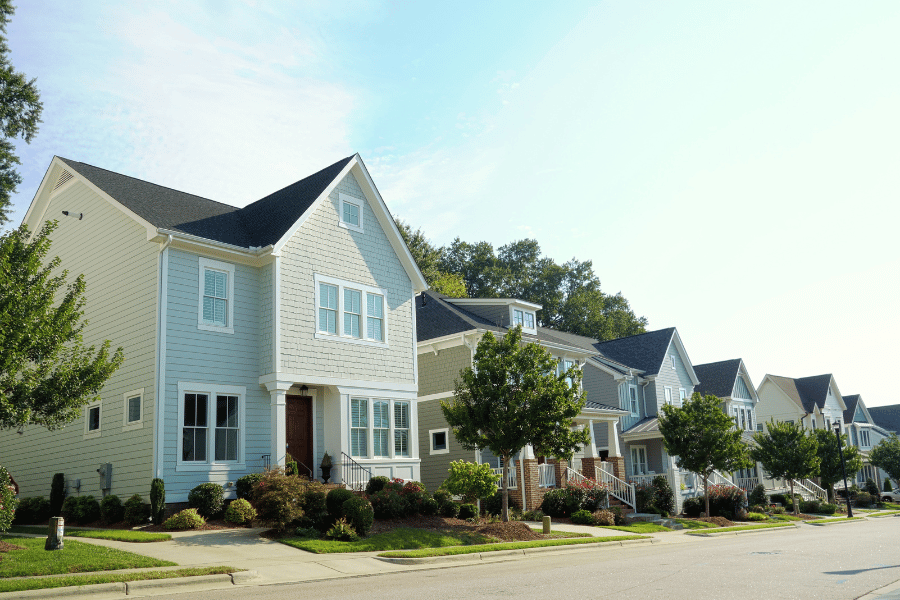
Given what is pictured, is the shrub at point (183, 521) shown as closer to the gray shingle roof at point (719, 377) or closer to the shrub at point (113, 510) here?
the shrub at point (113, 510)

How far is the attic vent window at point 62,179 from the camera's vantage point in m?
23.8

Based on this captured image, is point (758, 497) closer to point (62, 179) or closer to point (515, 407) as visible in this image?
point (515, 407)

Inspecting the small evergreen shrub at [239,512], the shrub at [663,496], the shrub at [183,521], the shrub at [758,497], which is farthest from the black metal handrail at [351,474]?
the shrub at [758,497]

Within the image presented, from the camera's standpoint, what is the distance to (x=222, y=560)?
1376 cm

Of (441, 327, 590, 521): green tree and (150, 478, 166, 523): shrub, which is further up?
(441, 327, 590, 521): green tree

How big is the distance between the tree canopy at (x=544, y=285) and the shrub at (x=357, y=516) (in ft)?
142

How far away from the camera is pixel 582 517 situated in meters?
25.7

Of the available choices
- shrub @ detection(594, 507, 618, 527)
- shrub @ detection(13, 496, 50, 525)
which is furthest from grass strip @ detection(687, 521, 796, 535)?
shrub @ detection(13, 496, 50, 525)

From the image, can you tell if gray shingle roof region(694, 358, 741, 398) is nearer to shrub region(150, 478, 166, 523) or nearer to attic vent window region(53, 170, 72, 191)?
shrub region(150, 478, 166, 523)

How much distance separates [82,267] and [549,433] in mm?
14983

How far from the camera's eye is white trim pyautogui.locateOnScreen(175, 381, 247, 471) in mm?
18928

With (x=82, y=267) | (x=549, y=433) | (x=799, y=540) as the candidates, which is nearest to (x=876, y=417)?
(x=799, y=540)

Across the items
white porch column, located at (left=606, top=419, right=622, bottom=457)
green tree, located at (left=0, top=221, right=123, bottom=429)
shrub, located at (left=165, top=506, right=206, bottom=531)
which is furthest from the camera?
white porch column, located at (left=606, top=419, right=622, bottom=457)

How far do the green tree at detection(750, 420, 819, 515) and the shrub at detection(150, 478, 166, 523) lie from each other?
31.6 metres
